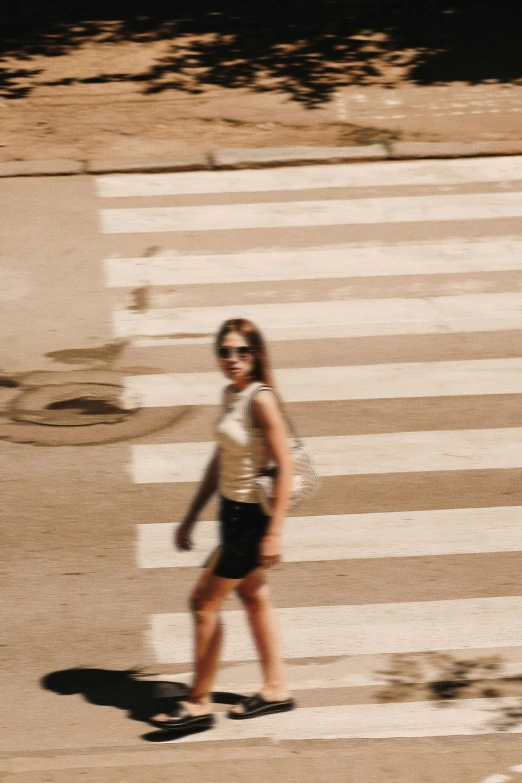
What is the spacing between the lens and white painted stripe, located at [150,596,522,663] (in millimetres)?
6438

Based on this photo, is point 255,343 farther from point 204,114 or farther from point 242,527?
point 204,114

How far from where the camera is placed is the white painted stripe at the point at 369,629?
253 inches

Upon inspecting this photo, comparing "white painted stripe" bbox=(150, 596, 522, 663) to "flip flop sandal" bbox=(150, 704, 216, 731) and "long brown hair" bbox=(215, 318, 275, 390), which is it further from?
"long brown hair" bbox=(215, 318, 275, 390)

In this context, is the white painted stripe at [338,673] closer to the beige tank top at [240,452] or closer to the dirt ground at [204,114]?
the beige tank top at [240,452]

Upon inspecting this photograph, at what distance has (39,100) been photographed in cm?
1664

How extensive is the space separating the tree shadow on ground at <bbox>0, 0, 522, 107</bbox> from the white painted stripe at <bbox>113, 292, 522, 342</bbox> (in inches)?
239

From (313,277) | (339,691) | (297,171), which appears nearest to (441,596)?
(339,691)

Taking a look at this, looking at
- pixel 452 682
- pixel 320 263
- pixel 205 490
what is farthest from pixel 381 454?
pixel 320 263

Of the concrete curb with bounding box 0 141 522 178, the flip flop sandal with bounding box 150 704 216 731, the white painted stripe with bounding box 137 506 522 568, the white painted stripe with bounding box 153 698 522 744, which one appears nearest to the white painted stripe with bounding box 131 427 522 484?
the white painted stripe with bounding box 137 506 522 568

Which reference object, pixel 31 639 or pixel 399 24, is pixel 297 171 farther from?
pixel 31 639

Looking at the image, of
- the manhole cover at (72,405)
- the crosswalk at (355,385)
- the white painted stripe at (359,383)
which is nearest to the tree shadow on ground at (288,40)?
the crosswalk at (355,385)

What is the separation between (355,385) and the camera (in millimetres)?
9602

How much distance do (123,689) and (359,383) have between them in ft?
13.5

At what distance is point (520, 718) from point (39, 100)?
42.0 ft
